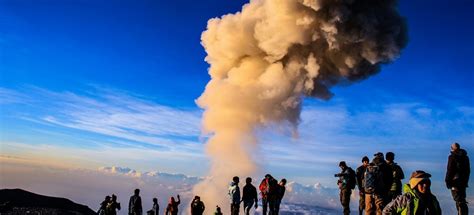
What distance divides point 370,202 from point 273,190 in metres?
6.41

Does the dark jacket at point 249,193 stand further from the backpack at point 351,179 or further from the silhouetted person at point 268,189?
the backpack at point 351,179

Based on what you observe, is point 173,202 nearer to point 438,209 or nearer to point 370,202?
point 370,202

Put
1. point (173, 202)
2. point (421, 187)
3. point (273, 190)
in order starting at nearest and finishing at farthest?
1. point (421, 187)
2. point (273, 190)
3. point (173, 202)

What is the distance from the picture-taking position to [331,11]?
41.0m

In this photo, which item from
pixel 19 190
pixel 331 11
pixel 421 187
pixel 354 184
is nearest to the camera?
pixel 421 187

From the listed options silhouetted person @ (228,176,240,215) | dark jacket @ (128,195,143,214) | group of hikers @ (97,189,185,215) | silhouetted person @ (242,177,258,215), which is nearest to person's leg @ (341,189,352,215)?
silhouetted person @ (242,177,258,215)

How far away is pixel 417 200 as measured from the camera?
6.38m

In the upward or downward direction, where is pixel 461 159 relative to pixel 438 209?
upward

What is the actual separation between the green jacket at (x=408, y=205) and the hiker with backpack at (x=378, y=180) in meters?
7.52

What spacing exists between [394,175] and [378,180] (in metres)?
0.60

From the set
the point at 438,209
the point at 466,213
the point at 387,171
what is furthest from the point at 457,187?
the point at 438,209

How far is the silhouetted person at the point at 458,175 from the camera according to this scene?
1377cm

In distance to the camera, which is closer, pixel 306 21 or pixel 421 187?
pixel 421 187

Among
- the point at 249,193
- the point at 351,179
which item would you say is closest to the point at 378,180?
the point at 351,179
